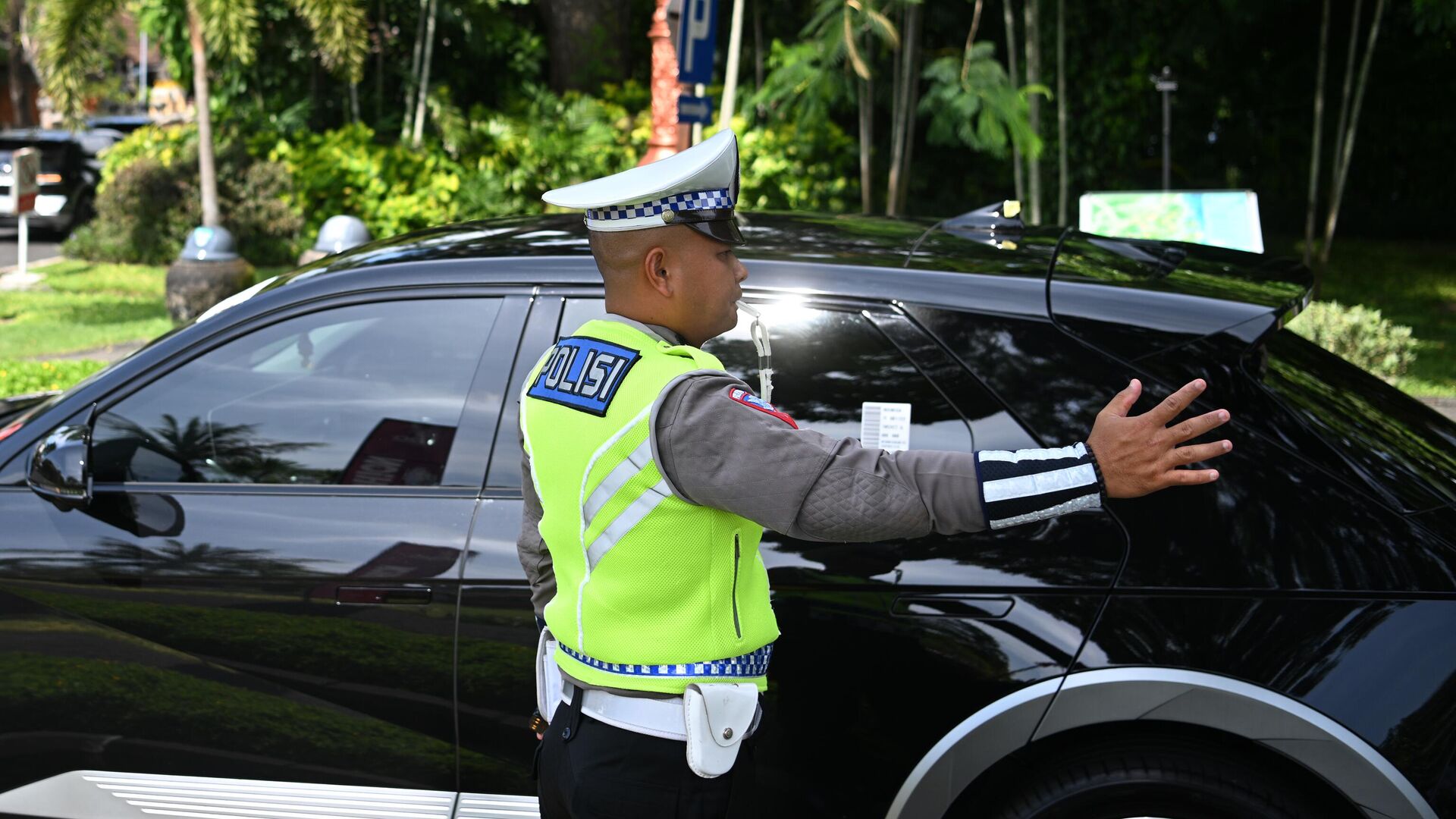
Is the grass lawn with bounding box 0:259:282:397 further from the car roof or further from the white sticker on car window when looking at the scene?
the white sticker on car window

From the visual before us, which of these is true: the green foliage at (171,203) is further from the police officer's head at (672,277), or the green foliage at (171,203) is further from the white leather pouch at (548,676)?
the police officer's head at (672,277)

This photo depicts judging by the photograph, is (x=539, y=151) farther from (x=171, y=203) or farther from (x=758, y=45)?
(x=171, y=203)

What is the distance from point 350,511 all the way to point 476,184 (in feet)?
39.1

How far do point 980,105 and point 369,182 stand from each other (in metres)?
7.07

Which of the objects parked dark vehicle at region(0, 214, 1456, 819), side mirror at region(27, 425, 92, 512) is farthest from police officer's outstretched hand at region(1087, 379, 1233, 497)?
side mirror at region(27, 425, 92, 512)

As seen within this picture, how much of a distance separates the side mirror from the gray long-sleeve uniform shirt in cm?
164

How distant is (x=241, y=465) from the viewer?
2.91 metres

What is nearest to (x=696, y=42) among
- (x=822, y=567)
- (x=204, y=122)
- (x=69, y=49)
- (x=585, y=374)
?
(x=822, y=567)

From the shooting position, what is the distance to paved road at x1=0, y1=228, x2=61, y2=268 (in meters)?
16.4

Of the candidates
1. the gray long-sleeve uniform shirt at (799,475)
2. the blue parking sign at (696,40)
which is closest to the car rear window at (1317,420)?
the gray long-sleeve uniform shirt at (799,475)

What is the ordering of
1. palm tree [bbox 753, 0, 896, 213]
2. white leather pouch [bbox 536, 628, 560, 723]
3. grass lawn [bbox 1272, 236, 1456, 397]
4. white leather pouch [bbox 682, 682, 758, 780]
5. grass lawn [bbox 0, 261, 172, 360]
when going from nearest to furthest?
white leather pouch [bbox 682, 682, 758, 780]
white leather pouch [bbox 536, 628, 560, 723]
palm tree [bbox 753, 0, 896, 213]
grass lawn [bbox 1272, 236, 1456, 397]
grass lawn [bbox 0, 261, 172, 360]

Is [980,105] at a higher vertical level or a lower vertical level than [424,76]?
lower

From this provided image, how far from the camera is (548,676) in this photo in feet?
6.63

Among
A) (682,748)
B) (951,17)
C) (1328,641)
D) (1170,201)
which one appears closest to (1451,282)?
(951,17)
